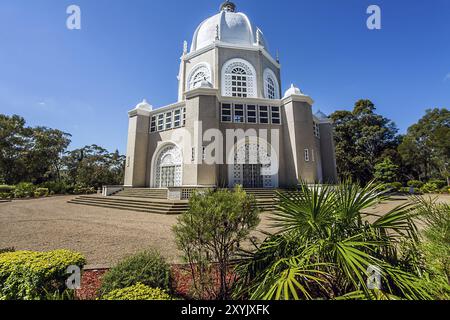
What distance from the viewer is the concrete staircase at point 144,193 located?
14.8m

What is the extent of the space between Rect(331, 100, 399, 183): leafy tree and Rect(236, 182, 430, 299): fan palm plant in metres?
30.4

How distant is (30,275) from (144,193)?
14252 mm

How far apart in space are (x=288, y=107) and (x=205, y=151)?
8166 mm

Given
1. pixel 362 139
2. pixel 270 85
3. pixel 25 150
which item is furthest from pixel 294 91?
pixel 25 150

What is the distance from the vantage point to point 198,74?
21688 millimetres

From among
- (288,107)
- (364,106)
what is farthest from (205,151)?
(364,106)

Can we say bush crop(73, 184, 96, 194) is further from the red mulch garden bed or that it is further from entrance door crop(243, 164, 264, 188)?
the red mulch garden bed

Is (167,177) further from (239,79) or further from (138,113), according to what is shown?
(239,79)

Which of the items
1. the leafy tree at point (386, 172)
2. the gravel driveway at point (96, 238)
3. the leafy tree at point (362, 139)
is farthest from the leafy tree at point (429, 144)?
the gravel driveway at point (96, 238)

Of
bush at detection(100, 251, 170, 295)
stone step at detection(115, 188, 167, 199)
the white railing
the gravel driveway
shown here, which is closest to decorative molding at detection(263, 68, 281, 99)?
stone step at detection(115, 188, 167, 199)

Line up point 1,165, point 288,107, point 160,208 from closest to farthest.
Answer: point 160,208, point 288,107, point 1,165

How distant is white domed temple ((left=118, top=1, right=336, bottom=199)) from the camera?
1563 centimetres
